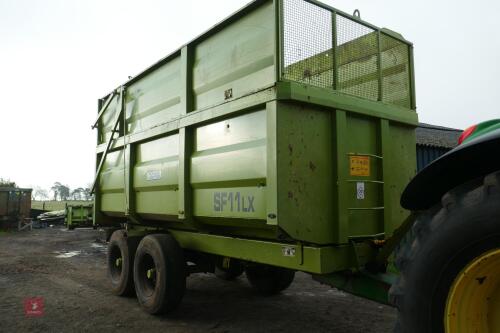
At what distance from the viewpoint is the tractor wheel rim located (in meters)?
1.73

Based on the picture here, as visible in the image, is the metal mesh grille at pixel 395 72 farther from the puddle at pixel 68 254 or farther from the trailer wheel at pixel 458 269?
the puddle at pixel 68 254

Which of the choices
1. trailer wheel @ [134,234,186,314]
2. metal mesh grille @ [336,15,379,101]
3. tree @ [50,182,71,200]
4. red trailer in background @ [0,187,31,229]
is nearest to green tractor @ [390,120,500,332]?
metal mesh grille @ [336,15,379,101]

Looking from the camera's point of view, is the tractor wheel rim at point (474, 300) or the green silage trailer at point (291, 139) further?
the green silage trailer at point (291, 139)

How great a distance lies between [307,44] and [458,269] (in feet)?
7.20

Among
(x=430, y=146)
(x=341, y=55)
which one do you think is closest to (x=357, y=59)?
(x=341, y=55)

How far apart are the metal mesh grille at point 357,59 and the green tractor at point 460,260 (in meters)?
1.77

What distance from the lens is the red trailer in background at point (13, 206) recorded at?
18.5 m

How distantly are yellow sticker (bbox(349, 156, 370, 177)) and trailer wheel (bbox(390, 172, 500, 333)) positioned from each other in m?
1.50

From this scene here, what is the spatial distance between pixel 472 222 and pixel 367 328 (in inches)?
112

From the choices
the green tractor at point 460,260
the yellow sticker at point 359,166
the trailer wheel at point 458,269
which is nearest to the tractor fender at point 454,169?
the green tractor at point 460,260

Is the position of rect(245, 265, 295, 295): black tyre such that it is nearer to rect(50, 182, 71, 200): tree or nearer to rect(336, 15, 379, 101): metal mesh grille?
rect(336, 15, 379, 101): metal mesh grille

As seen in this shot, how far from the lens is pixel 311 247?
9.96 feet


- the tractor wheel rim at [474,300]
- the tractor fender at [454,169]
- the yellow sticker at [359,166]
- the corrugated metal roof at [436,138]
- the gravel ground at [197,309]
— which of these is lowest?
the gravel ground at [197,309]

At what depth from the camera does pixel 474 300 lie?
1.77m
